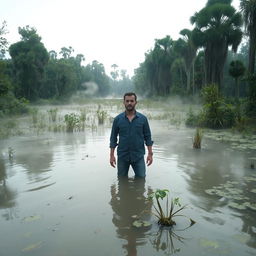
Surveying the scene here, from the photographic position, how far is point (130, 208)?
165 inches

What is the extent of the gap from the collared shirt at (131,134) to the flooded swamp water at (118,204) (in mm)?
605

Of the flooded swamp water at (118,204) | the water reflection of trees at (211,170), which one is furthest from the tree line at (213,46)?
the flooded swamp water at (118,204)

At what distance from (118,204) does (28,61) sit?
123 feet

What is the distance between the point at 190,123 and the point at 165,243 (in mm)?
11208

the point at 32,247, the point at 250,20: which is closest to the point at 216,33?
the point at 250,20

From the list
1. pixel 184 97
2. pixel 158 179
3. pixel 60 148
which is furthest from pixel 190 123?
pixel 184 97

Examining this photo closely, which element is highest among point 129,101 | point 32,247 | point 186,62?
point 186,62

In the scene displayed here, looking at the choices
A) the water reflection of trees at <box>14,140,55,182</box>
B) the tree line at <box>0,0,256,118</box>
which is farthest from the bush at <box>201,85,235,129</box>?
the water reflection of trees at <box>14,140,55,182</box>

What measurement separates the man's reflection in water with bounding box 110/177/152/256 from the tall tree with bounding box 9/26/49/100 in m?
36.6

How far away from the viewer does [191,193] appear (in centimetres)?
475

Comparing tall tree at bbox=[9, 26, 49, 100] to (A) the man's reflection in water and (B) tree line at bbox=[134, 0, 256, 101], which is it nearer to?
(B) tree line at bbox=[134, 0, 256, 101]

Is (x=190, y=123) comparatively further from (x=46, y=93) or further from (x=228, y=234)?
(x=46, y=93)

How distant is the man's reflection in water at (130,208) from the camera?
3.28 meters

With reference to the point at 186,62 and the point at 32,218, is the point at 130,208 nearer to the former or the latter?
the point at 32,218
